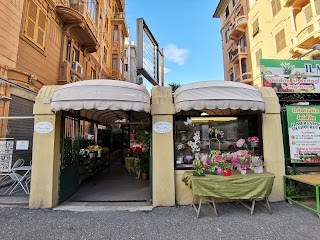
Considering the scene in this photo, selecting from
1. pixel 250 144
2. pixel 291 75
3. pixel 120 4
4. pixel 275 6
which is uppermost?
pixel 120 4

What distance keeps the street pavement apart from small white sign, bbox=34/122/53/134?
6.51ft

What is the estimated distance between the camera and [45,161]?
206 inches

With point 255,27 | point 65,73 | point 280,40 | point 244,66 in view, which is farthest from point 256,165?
point 244,66

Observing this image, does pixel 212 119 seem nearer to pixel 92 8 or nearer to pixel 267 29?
pixel 92 8

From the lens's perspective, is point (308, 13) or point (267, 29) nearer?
point (308, 13)

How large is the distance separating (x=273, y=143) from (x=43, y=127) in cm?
635

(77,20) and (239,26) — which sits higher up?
(239,26)

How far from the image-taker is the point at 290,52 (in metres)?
15.2

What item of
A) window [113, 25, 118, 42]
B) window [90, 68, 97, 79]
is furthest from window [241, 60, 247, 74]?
window [90, 68, 97, 79]

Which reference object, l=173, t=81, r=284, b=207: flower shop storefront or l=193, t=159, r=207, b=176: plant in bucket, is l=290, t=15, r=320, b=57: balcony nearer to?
l=173, t=81, r=284, b=207: flower shop storefront

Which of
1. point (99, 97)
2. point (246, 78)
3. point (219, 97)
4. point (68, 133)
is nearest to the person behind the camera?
point (99, 97)

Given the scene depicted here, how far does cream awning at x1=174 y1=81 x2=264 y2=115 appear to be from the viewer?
15.7 ft

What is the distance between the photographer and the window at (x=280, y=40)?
54.5 ft

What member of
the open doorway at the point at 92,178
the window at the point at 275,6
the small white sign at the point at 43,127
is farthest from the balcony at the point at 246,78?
the small white sign at the point at 43,127
